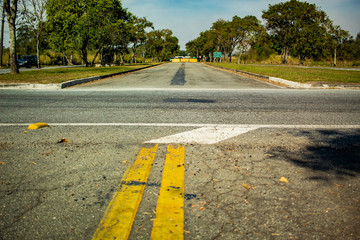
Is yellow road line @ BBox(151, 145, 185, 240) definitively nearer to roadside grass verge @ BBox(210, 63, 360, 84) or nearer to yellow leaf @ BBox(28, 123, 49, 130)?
yellow leaf @ BBox(28, 123, 49, 130)

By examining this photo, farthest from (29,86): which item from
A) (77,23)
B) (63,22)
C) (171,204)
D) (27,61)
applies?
(27,61)

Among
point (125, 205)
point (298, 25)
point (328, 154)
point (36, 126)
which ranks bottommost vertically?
point (125, 205)

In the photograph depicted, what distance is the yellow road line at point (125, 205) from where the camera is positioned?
1.61 meters

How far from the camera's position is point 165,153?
9.45ft

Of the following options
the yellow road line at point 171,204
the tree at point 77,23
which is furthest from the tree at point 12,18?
the yellow road line at point 171,204

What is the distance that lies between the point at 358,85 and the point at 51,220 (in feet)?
37.5

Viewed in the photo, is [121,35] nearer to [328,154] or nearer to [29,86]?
[29,86]

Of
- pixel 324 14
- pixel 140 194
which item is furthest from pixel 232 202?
pixel 324 14

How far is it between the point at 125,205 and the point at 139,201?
0.35ft

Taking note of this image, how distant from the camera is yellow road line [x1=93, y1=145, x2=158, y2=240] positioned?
5.29ft

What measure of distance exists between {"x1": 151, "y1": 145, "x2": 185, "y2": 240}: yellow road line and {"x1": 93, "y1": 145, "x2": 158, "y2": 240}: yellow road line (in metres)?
0.16

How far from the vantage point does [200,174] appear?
2369 millimetres

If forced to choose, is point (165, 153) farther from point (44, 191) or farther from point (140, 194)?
point (44, 191)

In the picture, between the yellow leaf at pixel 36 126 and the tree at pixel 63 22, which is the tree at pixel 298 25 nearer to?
the tree at pixel 63 22
